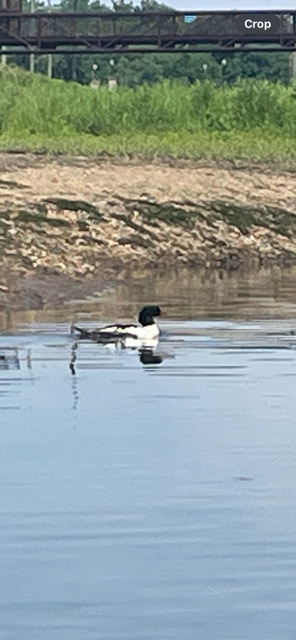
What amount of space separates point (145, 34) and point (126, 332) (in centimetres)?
4672

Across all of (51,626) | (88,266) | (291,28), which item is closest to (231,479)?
(51,626)

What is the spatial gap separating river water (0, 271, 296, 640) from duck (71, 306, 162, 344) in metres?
0.20

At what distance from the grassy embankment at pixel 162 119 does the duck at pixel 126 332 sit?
28.7 m

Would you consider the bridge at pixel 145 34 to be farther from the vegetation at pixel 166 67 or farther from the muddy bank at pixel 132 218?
the vegetation at pixel 166 67

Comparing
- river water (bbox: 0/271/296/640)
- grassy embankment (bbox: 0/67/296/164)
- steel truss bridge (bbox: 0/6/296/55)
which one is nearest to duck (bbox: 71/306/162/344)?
river water (bbox: 0/271/296/640)

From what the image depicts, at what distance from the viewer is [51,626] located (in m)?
11.9

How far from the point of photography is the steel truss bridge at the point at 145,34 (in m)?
70.0

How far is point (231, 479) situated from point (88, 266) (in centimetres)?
2164

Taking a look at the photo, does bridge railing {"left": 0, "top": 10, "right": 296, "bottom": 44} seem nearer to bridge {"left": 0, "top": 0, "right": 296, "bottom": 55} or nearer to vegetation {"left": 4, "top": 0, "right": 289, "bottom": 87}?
bridge {"left": 0, "top": 0, "right": 296, "bottom": 55}

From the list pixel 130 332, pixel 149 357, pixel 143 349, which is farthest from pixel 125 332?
pixel 149 357

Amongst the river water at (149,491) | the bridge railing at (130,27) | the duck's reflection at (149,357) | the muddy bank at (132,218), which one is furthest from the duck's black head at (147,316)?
the bridge railing at (130,27)

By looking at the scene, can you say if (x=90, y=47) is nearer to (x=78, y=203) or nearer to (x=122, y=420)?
(x=78, y=203)

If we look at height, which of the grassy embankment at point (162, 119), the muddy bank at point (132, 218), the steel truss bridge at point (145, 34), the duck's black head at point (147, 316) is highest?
the steel truss bridge at point (145, 34)

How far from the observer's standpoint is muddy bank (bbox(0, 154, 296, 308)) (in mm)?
37906
